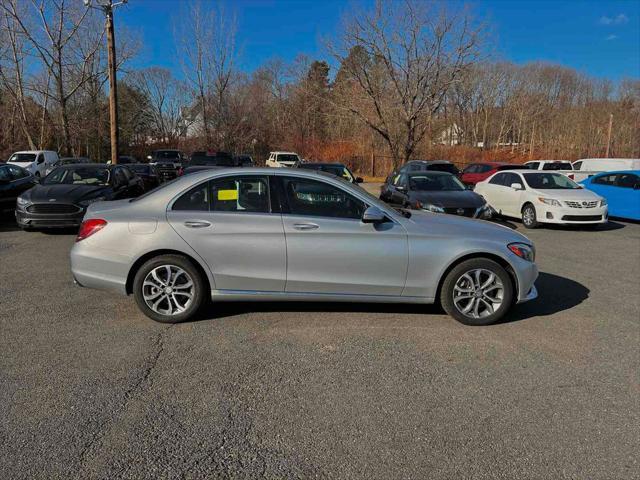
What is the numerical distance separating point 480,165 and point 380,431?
21479mm

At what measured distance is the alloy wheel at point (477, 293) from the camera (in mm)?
4668

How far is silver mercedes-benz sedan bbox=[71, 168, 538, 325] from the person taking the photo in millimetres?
4523

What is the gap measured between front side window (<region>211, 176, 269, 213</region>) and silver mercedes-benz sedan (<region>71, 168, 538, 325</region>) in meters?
0.01

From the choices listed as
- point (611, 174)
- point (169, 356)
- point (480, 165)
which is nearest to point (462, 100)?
point (480, 165)

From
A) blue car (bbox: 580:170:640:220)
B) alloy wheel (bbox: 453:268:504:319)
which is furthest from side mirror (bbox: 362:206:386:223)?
blue car (bbox: 580:170:640:220)

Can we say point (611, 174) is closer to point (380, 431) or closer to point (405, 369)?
point (405, 369)

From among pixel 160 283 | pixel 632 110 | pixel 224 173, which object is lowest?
pixel 160 283

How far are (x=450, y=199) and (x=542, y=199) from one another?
317 centimetres

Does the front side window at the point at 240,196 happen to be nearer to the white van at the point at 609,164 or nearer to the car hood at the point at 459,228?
the car hood at the point at 459,228

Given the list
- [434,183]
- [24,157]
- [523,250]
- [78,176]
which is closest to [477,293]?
[523,250]

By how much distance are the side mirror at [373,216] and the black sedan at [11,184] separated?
11.1 m

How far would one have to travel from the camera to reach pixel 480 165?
22391 mm

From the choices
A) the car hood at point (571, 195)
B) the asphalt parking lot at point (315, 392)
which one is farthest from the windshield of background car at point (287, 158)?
the asphalt parking lot at point (315, 392)

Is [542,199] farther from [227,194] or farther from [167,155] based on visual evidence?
[167,155]
